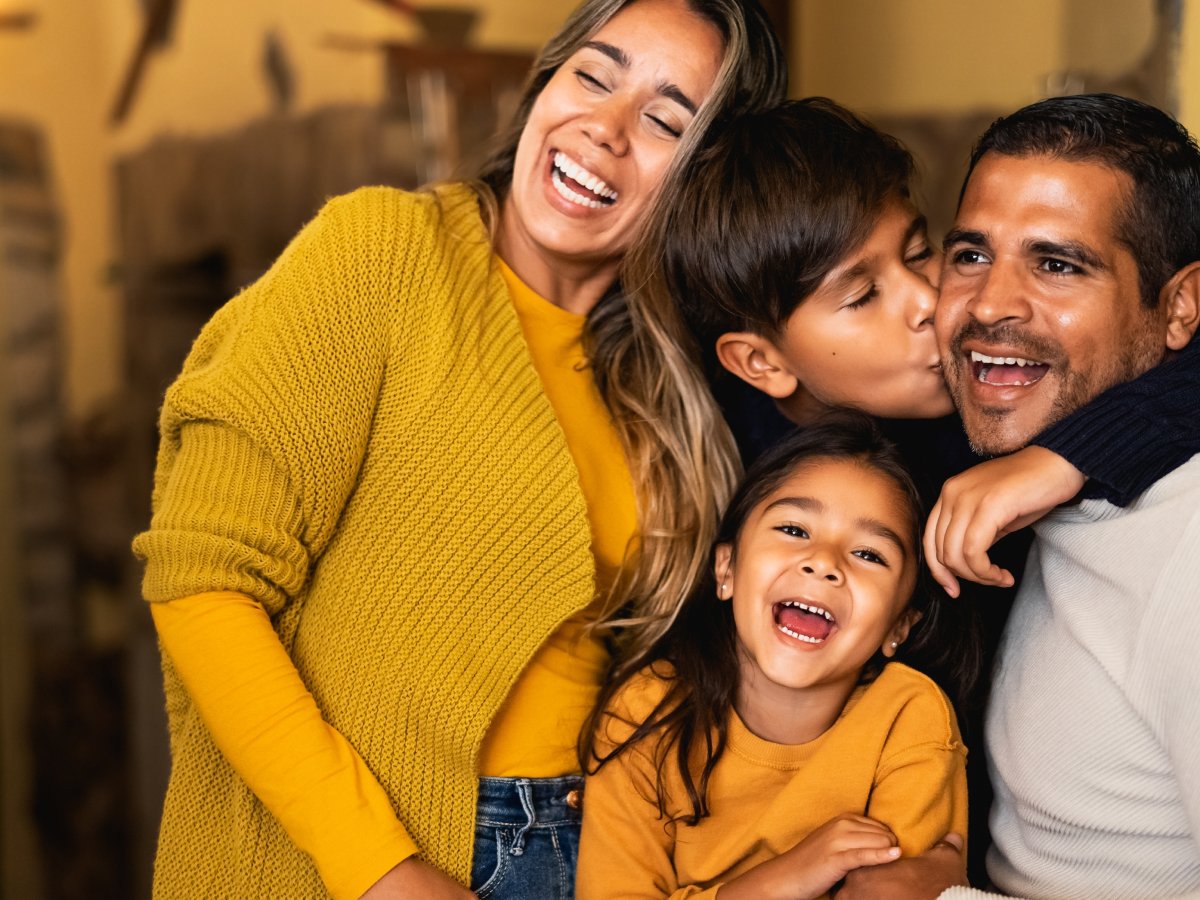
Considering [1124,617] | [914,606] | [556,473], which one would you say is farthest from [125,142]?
[1124,617]

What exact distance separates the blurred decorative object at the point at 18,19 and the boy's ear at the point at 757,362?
2.43m

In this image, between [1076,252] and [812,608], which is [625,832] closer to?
[812,608]

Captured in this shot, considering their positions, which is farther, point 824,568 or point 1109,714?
point 824,568

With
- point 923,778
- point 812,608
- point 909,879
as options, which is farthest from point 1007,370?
point 909,879

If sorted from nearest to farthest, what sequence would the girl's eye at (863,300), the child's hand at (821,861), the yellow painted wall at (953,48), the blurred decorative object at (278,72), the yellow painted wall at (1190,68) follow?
the child's hand at (821,861) < the girl's eye at (863,300) < the yellow painted wall at (1190,68) < the yellow painted wall at (953,48) < the blurred decorative object at (278,72)

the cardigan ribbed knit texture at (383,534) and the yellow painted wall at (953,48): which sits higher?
the yellow painted wall at (953,48)

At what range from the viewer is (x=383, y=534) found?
1490 mm

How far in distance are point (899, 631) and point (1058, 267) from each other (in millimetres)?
486

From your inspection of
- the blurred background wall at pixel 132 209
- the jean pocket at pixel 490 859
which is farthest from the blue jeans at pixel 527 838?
the blurred background wall at pixel 132 209

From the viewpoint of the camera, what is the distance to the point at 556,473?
1.55m

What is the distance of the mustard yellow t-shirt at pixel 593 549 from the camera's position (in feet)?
5.16

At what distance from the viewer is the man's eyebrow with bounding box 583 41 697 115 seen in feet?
5.71

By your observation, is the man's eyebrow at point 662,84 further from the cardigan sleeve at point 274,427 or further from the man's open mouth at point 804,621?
the man's open mouth at point 804,621

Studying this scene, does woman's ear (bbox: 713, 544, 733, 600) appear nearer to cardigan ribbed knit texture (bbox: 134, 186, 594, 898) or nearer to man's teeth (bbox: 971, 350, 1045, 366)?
cardigan ribbed knit texture (bbox: 134, 186, 594, 898)
